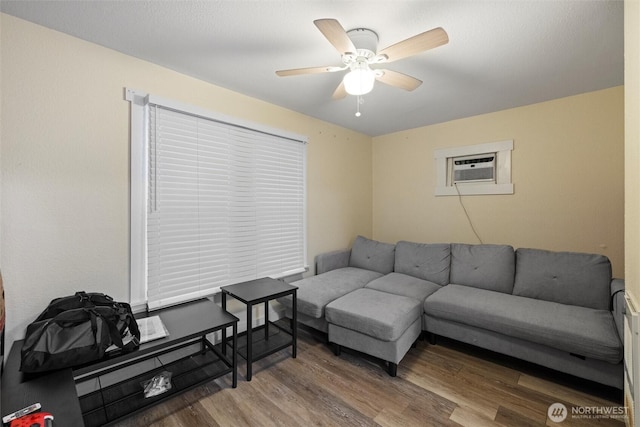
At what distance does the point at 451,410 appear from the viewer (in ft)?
5.70

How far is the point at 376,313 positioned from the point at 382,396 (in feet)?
1.84

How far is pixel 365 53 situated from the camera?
167 cm

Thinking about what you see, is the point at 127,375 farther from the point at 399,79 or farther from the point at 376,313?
the point at 399,79

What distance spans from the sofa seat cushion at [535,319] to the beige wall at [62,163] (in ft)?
8.90

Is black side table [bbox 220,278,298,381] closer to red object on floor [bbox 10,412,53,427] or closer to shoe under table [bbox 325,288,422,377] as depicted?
shoe under table [bbox 325,288,422,377]

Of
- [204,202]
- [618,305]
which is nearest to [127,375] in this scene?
[204,202]

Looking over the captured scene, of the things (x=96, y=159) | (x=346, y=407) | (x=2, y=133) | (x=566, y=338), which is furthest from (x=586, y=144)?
(x=2, y=133)

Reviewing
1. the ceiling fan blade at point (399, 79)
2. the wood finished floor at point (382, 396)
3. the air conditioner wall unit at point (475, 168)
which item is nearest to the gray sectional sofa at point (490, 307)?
the wood finished floor at point (382, 396)

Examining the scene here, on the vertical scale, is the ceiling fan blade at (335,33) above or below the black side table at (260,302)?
above

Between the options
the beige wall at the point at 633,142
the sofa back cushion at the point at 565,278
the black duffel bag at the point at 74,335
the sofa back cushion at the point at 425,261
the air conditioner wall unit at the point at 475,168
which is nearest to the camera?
the beige wall at the point at 633,142

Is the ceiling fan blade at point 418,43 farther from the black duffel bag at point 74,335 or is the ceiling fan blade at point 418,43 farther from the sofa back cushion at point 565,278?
the sofa back cushion at point 565,278

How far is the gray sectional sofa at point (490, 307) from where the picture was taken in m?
1.85

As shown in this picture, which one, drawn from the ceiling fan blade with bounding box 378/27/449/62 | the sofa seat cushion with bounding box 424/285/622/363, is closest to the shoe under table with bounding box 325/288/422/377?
the sofa seat cushion with bounding box 424/285/622/363

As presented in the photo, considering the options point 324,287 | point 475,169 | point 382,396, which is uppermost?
point 475,169
